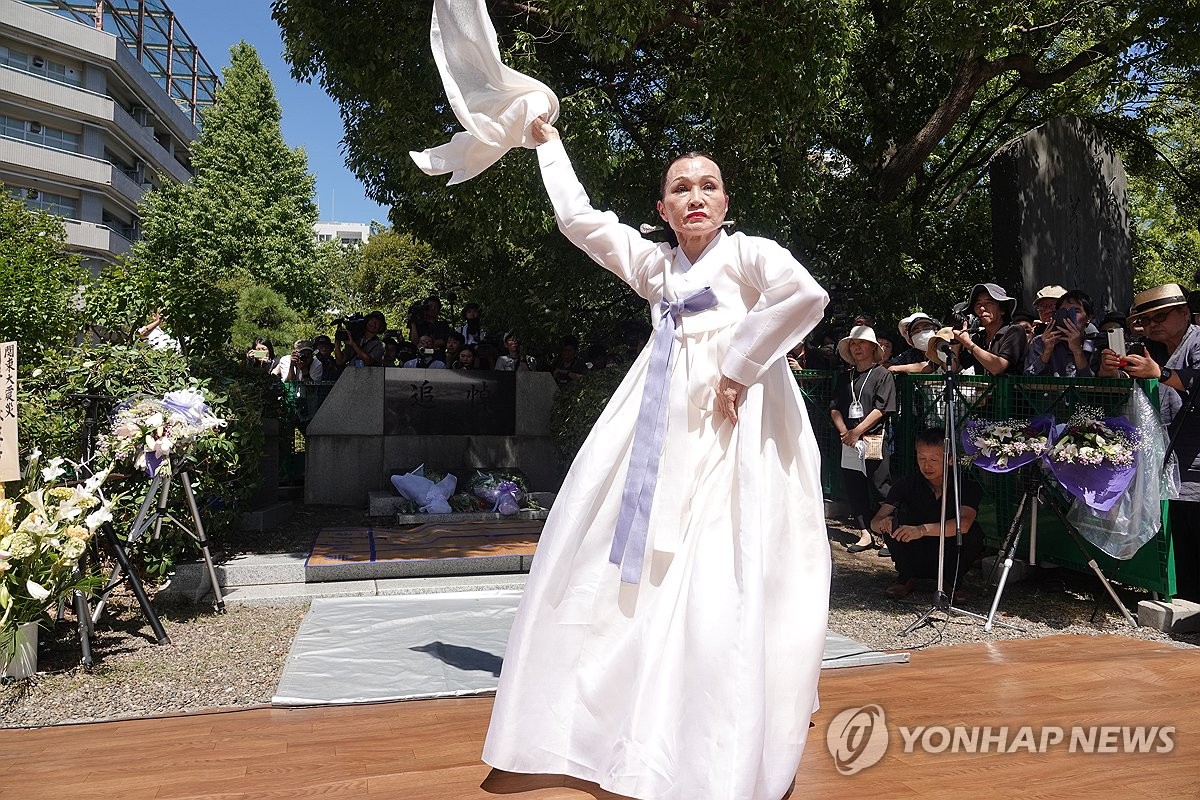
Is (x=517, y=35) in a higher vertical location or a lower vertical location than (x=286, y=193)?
lower

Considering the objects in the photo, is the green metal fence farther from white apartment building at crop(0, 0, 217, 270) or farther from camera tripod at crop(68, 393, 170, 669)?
white apartment building at crop(0, 0, 217, 270)

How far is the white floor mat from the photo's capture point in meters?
3.76

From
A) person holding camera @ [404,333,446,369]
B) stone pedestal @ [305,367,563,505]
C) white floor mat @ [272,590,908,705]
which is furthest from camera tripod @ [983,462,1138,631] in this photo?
person holding camera @ [404,333,446,369]

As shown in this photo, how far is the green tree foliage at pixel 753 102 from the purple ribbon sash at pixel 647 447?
4.21 metres

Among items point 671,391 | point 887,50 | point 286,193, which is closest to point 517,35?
point 671,391

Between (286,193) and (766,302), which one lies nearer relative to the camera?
(766,302)

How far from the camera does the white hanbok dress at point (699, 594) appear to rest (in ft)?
8.18

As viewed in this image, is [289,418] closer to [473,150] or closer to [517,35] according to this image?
[517,35]

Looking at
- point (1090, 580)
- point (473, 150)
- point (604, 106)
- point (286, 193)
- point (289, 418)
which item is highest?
point (286, 193)

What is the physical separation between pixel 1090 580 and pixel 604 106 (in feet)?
18.1

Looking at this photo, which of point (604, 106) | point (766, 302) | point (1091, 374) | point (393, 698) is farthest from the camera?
point (604, 106)

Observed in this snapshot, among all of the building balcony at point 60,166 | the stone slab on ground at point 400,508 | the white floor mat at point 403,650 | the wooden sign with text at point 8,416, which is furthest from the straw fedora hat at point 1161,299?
the building balcony at point 60,166

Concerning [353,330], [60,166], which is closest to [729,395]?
[353,330]

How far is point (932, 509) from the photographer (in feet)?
18.5
